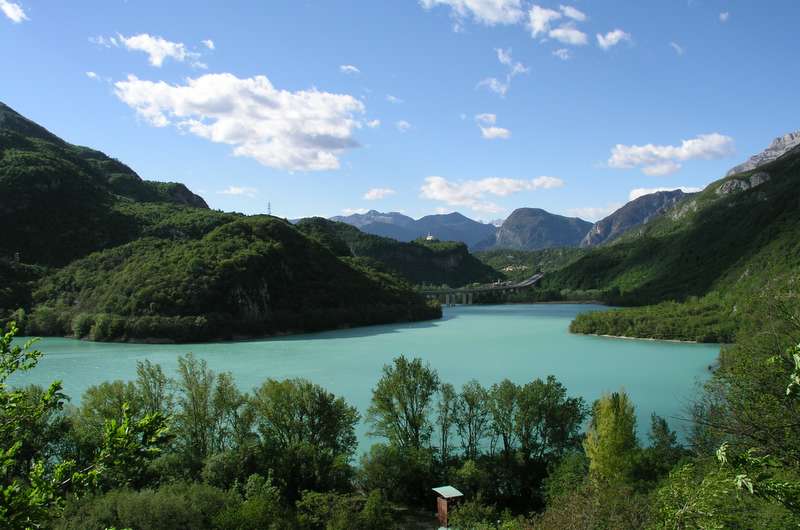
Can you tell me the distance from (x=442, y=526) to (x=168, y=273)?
6842 centimetres

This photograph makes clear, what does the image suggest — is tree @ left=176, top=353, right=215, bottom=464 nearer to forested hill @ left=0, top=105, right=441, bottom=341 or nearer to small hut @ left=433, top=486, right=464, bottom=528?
A: small hut @ left=433, top=486, right=464, bottom=528

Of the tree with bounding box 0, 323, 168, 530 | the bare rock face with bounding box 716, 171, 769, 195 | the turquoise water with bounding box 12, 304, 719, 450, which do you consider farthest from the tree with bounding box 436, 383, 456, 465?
the bare rock face with bounding box 716, 171, 769, 195

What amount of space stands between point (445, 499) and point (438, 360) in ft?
117

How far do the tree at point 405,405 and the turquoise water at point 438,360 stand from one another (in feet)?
9.91

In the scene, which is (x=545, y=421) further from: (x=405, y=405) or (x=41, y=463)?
(x=41, y=463)

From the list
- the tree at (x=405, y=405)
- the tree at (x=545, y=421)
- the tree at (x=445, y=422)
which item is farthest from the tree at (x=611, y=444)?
the tree at (x=405, y=405)

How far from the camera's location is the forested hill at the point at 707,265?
73500mm

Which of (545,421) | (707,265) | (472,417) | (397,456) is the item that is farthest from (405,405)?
(707,265)

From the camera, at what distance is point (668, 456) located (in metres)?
21.6

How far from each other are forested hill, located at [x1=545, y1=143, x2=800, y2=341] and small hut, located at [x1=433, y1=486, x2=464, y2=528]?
79.0ft

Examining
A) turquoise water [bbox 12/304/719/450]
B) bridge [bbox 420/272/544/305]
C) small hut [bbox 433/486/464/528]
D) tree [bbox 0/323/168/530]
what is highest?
bridge [bbox 420/272/544/305]

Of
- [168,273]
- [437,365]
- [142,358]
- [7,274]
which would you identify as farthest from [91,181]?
[437,365]

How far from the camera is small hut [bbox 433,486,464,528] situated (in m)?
19.8

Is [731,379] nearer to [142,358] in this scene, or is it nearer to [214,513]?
[214,513]
